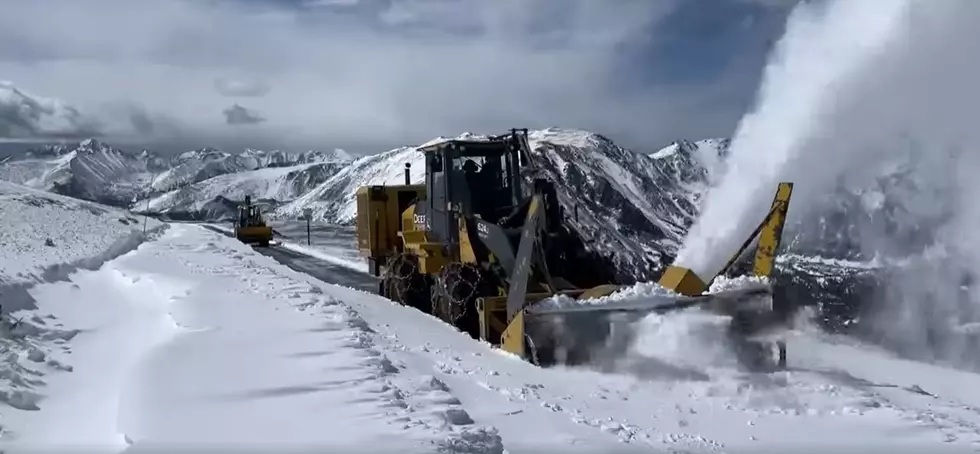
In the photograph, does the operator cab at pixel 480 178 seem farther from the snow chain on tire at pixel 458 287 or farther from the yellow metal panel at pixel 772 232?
the yellow metal panel at pixel 772 232

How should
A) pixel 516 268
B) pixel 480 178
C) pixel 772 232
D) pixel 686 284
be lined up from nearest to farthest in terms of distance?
pixel 686 284 < pixel 772 232 < pixel 516 268 < pixel 480 178

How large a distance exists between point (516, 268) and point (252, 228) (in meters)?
34.4

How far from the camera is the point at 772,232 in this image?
380 inches

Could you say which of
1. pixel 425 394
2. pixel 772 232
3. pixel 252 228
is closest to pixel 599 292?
pixel 772 232

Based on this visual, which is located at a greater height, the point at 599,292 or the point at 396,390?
the point at 599,292

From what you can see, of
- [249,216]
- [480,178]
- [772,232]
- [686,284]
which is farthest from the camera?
[249,216]

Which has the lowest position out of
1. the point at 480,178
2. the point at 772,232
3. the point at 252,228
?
the point at 252,228

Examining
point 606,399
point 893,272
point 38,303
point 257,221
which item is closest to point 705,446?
point 606,399

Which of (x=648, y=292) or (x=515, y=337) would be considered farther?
(x=515, y=337)

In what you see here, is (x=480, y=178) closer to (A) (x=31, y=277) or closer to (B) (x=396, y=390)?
(B) (x=396, y=390)

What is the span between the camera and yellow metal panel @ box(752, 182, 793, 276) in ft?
31.3

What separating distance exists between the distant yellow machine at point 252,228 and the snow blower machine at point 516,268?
2686 cm

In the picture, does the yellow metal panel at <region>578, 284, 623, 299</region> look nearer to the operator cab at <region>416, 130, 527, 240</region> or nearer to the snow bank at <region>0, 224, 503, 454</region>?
the snow bank at <region>0, 224, 503, 454</region>

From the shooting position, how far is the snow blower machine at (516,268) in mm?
9242
